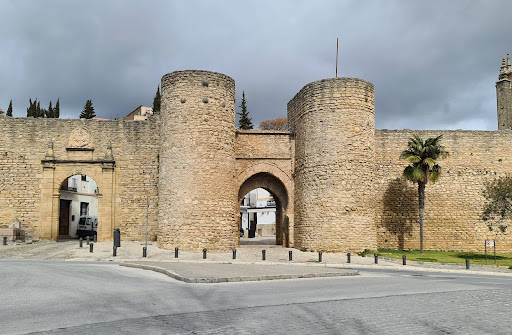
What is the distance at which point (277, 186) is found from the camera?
83.9 ft

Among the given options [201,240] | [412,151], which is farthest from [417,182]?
[201,240]

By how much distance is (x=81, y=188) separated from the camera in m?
42.9

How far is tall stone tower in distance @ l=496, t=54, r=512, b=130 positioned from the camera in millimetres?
33438

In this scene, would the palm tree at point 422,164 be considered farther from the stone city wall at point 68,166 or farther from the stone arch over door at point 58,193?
the stone arch over door at point 58,193

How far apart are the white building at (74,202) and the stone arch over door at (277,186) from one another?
1569 centimetres

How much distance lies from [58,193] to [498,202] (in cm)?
2127

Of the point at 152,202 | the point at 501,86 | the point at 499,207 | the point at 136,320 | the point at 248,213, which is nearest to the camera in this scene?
the point at 136,320

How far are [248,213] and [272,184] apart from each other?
110ft

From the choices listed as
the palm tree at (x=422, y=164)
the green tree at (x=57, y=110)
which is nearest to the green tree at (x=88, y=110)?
the green tree at (x=57, y=110)

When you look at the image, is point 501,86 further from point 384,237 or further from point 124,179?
point 124,179

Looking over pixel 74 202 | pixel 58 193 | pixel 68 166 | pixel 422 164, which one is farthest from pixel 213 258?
pixel 74 202

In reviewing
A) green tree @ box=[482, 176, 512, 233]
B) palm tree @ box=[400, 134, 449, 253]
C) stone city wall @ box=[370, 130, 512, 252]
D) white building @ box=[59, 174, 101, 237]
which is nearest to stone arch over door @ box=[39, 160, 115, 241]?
white building @ box=[59, 174, 101, 237]

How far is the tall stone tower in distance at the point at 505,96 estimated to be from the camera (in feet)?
110

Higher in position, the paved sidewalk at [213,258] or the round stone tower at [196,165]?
the round stone tower at [196,165]
